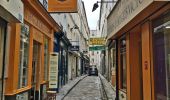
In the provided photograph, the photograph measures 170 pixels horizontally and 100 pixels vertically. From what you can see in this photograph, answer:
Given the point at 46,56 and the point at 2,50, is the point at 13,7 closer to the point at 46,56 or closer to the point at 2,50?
the point at 2,50

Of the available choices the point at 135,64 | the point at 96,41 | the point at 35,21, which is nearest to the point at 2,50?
the point at 35,21

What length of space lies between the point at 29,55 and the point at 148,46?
4499mm

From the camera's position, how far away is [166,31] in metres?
5.73

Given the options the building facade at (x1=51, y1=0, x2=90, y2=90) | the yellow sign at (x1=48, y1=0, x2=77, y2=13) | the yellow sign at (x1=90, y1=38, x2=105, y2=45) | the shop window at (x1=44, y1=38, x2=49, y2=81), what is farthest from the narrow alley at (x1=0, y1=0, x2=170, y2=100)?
the yellow sign at (x1=90, y1=38, x2=105, y2=45)

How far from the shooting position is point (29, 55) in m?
9.41

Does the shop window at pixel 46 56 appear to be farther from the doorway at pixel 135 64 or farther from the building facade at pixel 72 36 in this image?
the doorway at pixel 135 64

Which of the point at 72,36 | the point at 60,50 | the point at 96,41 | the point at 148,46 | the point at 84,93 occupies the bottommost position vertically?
the point at 84,93

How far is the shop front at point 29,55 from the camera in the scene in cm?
742

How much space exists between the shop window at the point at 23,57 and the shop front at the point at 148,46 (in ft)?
10.4

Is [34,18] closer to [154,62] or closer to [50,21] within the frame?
[50,21]

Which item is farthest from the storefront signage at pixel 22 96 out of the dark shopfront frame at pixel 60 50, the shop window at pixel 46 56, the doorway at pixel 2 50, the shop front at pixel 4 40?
the dark shopfront frame at pixel 60 50

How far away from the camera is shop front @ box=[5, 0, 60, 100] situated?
24.3 ft

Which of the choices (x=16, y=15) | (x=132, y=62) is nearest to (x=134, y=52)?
(x=132, y=62)

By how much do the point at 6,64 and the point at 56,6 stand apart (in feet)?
12.4
